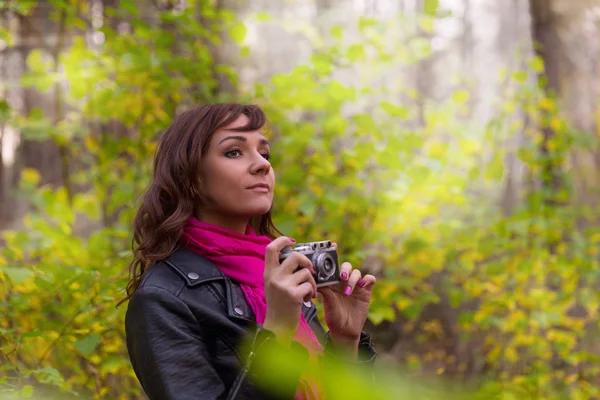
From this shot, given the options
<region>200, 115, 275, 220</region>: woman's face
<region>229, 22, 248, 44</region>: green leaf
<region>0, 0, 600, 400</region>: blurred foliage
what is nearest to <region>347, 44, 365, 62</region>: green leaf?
<region>0, 0, 600, 400</region>: blurred foliage

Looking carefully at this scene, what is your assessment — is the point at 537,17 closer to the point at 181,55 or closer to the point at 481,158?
the point at 481,158

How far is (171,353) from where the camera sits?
150 centimetres

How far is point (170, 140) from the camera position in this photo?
190 centimetres

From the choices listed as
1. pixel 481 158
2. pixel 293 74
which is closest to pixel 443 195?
pixel 481 158

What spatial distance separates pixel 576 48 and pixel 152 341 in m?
6.05

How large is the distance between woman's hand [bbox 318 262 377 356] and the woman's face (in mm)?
331

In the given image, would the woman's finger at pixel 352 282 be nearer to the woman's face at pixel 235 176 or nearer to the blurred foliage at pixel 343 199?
the woman's face at pixel 235 176

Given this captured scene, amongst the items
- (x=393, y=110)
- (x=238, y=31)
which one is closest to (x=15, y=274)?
(x=238, y=31)

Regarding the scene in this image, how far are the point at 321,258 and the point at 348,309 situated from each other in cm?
34

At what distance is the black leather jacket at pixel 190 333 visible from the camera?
1.48 m

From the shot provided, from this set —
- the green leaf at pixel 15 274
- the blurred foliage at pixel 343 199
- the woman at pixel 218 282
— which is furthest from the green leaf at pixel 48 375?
the woman at pixel 218 282

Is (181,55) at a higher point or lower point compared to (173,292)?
higher

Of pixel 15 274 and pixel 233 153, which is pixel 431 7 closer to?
pixel 233 153

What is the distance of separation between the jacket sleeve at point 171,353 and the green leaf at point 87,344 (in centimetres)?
130
